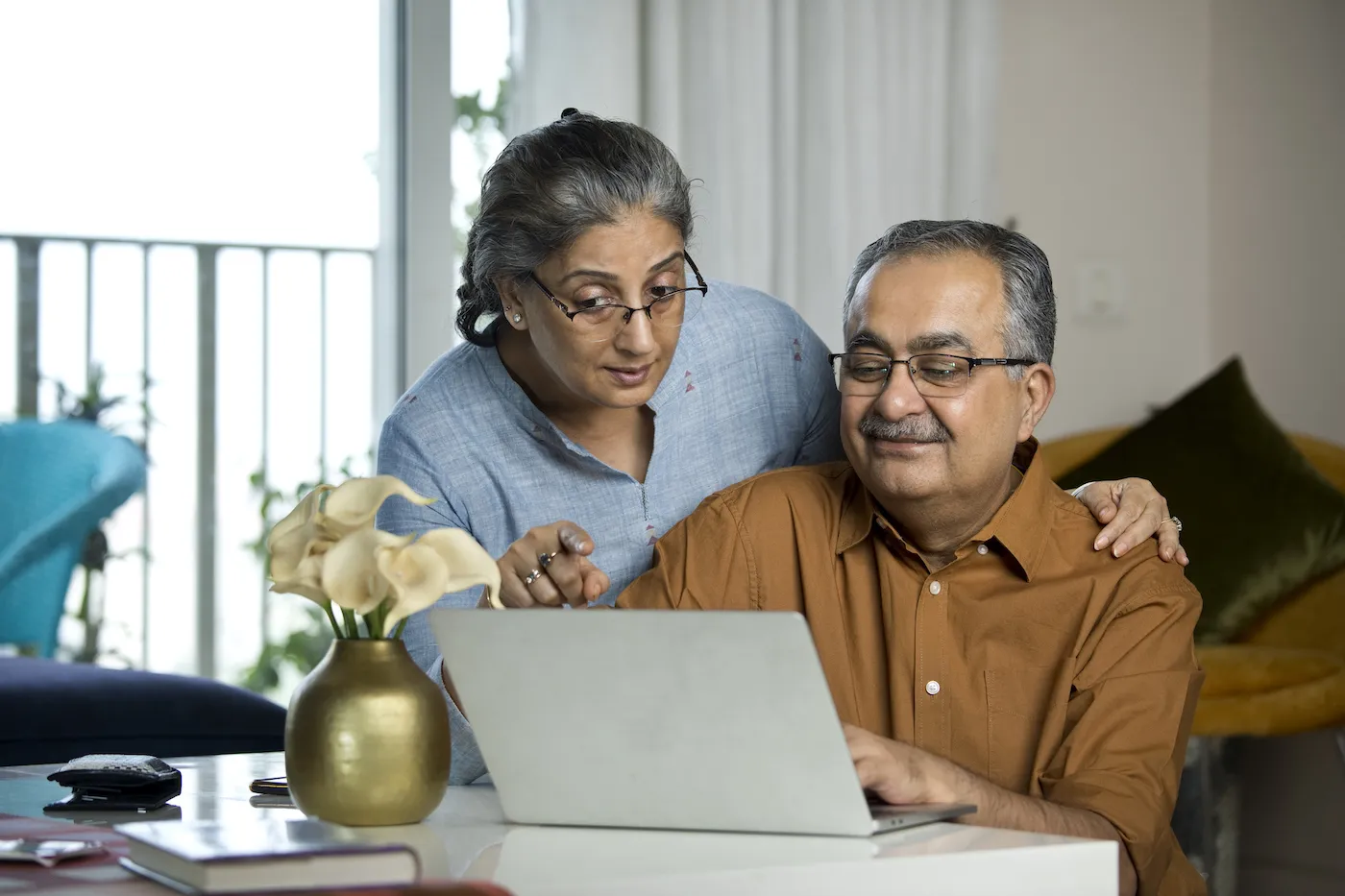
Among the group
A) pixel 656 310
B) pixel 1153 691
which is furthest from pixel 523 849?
pixel 656 310

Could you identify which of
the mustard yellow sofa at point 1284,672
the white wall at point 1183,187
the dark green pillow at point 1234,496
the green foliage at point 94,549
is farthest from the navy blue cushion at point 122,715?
the white wall at point 1183,187

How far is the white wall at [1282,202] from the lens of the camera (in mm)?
3756

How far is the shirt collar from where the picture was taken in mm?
1641

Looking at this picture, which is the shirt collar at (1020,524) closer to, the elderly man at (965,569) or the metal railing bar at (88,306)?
the elderly man at (965,569)

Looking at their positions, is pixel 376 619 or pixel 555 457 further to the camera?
pixel 555 457

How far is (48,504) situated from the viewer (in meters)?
2.93

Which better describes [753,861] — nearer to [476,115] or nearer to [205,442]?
[476,115]

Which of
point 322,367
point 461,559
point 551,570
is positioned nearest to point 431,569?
point 461,559

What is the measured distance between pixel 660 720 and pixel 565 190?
84 centimetres

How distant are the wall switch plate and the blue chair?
221 cm

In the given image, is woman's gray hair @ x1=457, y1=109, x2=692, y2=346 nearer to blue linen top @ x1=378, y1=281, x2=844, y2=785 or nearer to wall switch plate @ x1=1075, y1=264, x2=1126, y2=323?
blue linen top @ x1=378, y1=281, x2=844, y2=785

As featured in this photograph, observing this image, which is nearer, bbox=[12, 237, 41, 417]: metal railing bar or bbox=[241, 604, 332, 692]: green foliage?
bbox=[12, 237, 41, 417]: metal railing bar

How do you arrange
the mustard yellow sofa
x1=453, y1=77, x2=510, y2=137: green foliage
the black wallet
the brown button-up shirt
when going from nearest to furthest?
the black wallet, the brown button-up shirt, the mustard yellow sofa, x1=453, y1=77, x2=510, y2=137: green foliage

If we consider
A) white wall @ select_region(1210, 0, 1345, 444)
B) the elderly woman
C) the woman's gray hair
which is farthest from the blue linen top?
white wall @ select_region(1210, 0, 1345, 444)
